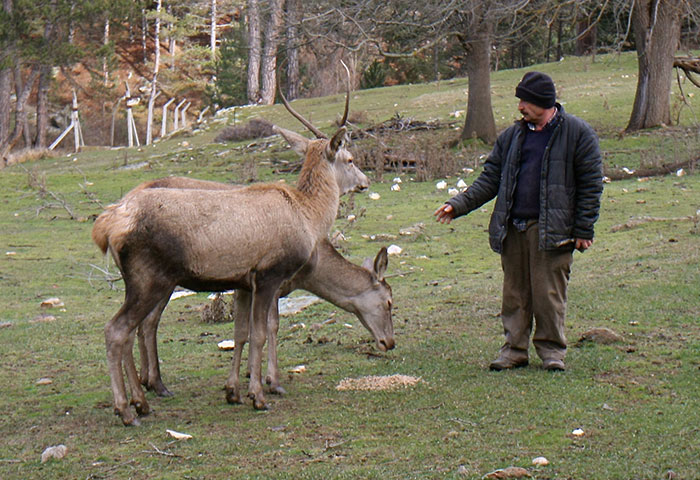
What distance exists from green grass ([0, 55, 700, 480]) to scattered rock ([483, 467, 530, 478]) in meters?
0.09

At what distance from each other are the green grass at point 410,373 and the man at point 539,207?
1.22 ft

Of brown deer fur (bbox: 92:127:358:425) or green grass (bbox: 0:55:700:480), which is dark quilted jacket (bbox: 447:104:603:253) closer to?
green grass (bbox: 0:55:700:480)

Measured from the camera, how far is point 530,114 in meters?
7.33

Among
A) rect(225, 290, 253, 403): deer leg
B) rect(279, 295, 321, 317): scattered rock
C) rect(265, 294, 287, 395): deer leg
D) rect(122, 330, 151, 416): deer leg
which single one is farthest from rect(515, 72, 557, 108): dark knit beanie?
rect(279, 295, 321, 317): scattered rock

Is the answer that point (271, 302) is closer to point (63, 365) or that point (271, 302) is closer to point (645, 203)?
point (63, 365)

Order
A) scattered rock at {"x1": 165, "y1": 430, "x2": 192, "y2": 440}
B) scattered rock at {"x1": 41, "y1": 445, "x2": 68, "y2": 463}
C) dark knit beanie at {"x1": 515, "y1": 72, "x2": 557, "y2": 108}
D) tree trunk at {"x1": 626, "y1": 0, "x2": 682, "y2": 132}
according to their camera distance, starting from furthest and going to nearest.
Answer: tree trunk at {"x1": 626, "y1": 0, "x2": 682, "y2": 132}, dark knit beanie at {"x1": 515, "y1": 72, "x2": 557, "y2": 108}, scattered rock at {"x1": 165, "y1": 430, "x2": 192, "y2": 440}, scattered rock at {"x1": 41, "y1": 445, "x2": 68, "y2": 463}

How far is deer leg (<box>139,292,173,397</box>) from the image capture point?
7535 mm

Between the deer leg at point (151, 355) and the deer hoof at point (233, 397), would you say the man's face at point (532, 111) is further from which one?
the deer leg at point (151, 355)

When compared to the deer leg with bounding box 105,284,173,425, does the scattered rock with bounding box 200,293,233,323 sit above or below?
below

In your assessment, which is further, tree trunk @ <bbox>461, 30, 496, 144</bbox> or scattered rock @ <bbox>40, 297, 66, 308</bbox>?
tree trunk @ <bbox>461, 30, 496, 144</bbox>

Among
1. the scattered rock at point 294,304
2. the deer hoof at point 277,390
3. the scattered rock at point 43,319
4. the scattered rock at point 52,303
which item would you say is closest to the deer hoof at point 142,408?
the deer hoof at point 277,390

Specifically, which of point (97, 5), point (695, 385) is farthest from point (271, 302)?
point (97, 5)

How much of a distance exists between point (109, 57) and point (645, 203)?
85.8 feet

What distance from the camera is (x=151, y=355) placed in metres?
7.64
